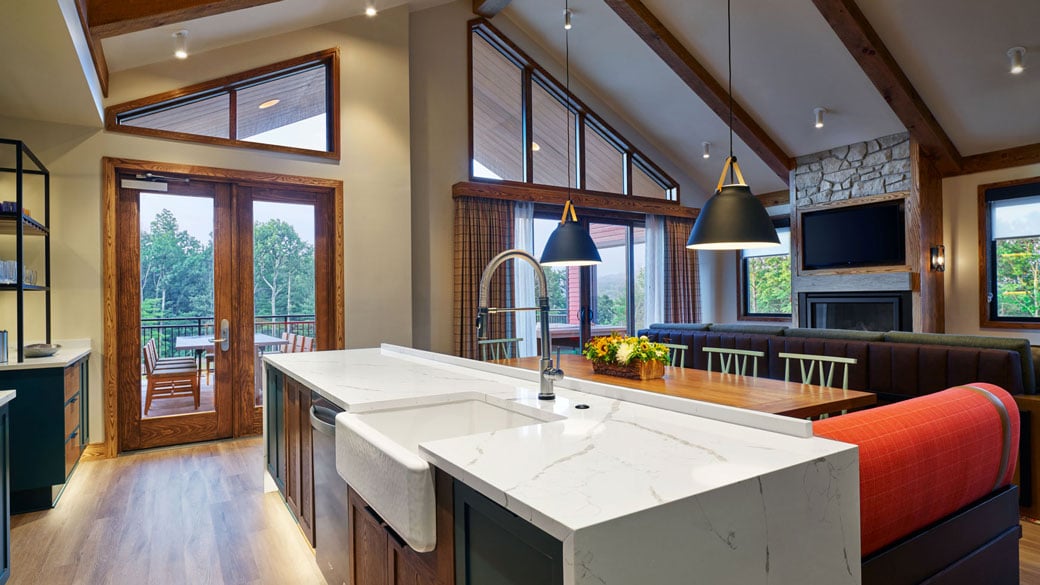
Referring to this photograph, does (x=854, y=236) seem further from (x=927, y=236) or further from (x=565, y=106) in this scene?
(x=565, y=106)

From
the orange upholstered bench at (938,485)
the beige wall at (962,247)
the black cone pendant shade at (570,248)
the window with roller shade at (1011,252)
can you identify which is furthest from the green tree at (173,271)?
the window with roller shade at (1011,252)

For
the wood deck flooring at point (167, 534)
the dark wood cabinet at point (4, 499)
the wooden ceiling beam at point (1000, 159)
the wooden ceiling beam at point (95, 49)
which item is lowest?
the wood deck flooring at point (167, 534)

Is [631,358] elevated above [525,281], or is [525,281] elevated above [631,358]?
[525,281]

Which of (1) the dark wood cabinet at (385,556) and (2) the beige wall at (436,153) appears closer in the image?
(1) the dark wood cabinet at (385,556)

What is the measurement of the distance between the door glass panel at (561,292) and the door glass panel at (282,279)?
8.64 feet

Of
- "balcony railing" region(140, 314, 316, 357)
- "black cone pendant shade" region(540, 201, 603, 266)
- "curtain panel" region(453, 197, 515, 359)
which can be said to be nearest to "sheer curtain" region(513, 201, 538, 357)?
"curtain panel" region(453, 197, 515, 359)

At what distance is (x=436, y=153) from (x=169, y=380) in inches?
127

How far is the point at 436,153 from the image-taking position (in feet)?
19.0

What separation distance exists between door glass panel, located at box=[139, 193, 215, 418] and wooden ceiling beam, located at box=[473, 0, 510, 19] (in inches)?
137

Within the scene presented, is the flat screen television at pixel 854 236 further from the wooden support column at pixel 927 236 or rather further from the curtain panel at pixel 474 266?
the curtain panel at pixel 474 266

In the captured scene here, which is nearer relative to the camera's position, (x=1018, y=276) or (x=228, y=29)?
(x=228, y=29)

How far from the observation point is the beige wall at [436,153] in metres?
5.72

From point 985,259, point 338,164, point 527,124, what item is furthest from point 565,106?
point 985,259

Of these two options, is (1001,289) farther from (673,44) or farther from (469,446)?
(469,446)
